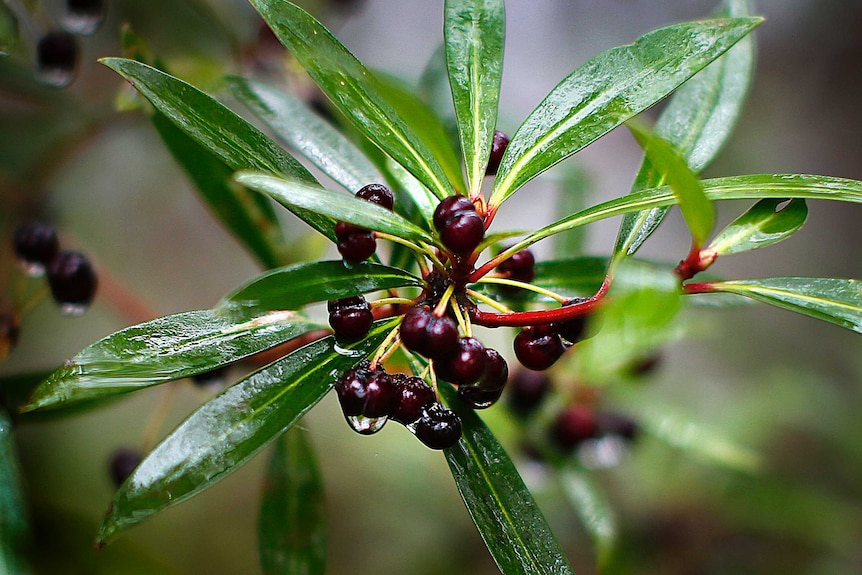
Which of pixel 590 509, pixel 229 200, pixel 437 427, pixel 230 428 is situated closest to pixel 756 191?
pixel 437 427

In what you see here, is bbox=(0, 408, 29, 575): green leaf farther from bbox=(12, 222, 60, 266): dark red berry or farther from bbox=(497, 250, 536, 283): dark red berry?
bbox=(497, 250, 536, 283): dark red berry

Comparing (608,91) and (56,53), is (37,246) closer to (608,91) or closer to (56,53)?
(56,53)

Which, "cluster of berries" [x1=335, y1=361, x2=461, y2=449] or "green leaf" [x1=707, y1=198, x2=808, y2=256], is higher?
"cluster of berries" [x1=335, y1=361, x2=461, y2=449]

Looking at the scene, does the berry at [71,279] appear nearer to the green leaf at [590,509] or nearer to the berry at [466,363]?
the berry at [466,363]

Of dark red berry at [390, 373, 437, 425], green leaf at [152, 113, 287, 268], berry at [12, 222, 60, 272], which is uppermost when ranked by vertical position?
berry at [12, 222, 60, 272]

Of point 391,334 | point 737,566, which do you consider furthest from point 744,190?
point 737,566

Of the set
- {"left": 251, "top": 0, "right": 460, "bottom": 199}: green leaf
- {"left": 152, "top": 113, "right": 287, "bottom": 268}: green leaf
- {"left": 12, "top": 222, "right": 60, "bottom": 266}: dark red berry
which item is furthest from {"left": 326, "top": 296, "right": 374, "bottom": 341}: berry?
{"left": 12, "top": 222, "right": 60, "bottom": 266}: dark red berry

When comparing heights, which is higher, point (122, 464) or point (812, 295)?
point (122, 464)
